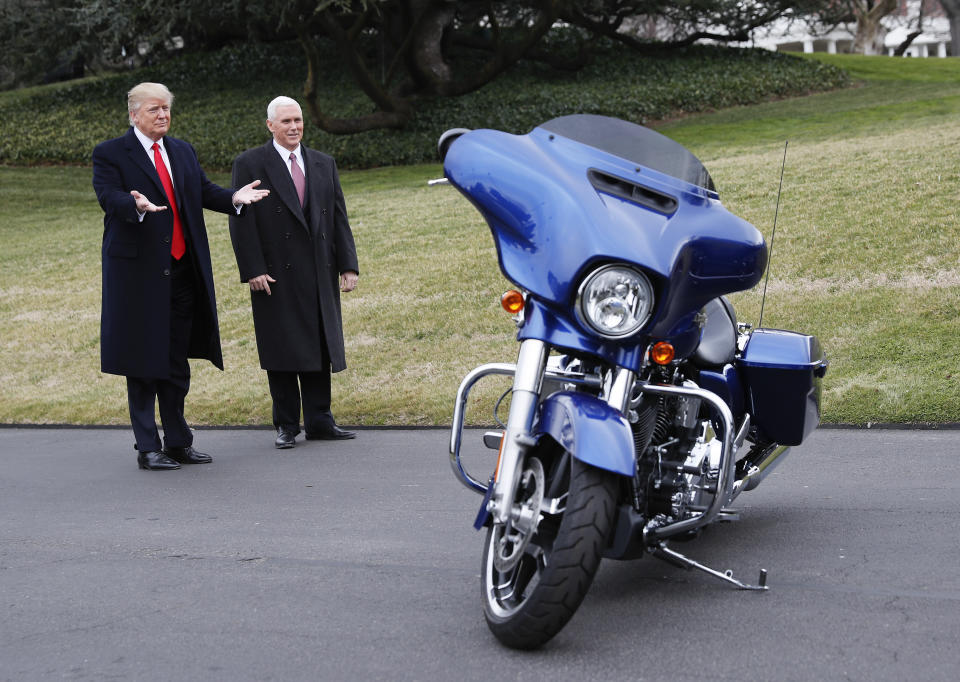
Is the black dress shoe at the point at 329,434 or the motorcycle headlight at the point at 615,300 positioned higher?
the motorcycle headlight at the point at 615,300

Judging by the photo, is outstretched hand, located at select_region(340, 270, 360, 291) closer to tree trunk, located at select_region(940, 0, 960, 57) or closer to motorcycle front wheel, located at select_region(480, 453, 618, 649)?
motorcycle front wheel, located at select_region(480, 453, 618, 649)

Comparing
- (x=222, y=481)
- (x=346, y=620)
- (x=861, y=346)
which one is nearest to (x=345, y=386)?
(x=222, y=481)

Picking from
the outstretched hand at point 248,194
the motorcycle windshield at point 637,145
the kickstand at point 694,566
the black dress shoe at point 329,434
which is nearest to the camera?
the motorcycle windshield at point 637,145

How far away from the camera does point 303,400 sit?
8.23 metres

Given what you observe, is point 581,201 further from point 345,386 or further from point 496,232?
point 345,386

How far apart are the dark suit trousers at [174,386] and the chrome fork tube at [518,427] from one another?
155 inches

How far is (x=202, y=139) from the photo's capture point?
28.8 meters

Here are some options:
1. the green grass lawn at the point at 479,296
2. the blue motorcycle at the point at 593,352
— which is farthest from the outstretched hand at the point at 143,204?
the blue motorcycle at the point at 593,352

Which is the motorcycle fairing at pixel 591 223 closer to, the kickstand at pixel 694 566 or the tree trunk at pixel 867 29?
the kickstand at pixel 694 566

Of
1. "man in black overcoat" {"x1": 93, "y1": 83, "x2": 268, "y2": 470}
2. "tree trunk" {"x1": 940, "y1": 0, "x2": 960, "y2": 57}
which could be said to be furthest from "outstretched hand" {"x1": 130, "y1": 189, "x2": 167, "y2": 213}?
"tree trunk" {"x1": 940, "y1": 0, "x2": 960, "y2": 57}

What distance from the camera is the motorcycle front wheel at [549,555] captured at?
3643 millimetres

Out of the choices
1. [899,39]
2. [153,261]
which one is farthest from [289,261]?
[899,39]

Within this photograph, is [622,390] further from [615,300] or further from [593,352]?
[615,300]

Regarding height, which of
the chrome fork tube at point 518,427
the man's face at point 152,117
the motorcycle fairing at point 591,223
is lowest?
Answer: the chrome fork tube at point 518,427
